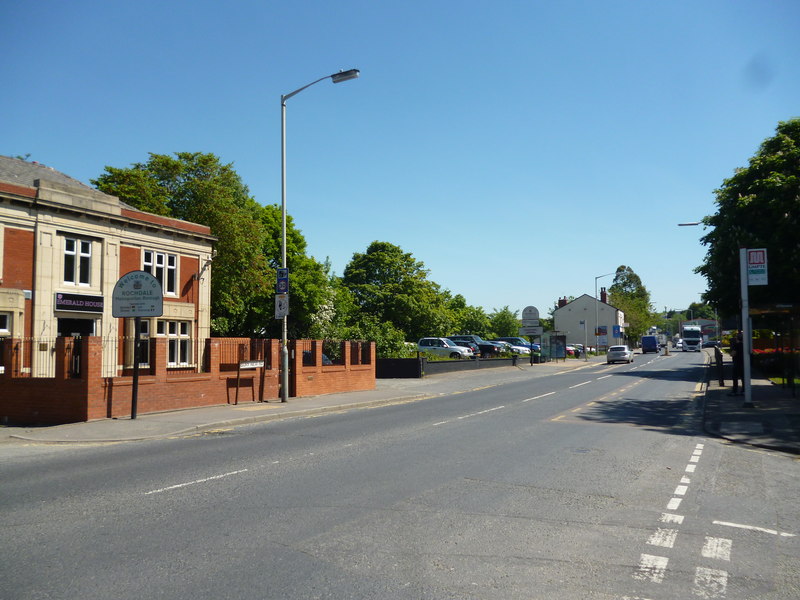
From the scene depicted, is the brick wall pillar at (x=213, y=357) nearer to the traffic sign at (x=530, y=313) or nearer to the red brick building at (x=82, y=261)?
the red brick building at (x=82, y=261)

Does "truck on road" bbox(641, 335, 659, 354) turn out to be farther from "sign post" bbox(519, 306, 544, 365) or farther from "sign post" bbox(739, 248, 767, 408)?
"sign post" bbox(739, 248, 767, 408)

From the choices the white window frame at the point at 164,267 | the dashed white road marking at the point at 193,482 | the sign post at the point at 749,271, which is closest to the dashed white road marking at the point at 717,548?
the dashed white road marking at the point at 193,482

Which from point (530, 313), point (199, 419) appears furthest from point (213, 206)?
point (530, 313)

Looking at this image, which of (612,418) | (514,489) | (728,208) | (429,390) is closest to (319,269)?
(429,390)

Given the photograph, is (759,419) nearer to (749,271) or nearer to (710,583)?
(749,271)

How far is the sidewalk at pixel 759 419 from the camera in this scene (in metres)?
12.7

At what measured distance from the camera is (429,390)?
27234mm

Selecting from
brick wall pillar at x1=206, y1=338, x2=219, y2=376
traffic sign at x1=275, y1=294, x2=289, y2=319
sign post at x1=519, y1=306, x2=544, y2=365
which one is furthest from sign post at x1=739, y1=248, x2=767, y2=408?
sign post at x1=519, y1=306, x2=544, y2=365

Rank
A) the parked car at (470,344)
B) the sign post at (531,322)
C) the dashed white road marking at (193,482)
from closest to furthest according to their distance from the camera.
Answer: the dashed white road marking at (193,482) → the sign post at (531,322) → the parked car at (470,344)

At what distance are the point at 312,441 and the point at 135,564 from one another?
7135mm

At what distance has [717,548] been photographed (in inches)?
Result: 230

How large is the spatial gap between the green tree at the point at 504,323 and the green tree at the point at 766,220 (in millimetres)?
69486

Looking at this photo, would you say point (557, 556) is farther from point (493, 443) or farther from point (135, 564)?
point (493, 443)

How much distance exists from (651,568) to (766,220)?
28.8m
